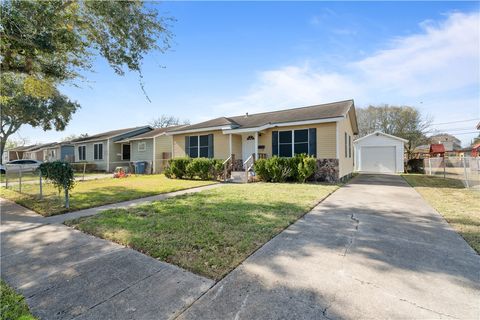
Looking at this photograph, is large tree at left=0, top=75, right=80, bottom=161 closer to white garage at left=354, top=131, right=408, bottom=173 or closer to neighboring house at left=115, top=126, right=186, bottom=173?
neighboring house at left=115, top=126, right=186, bottom=173

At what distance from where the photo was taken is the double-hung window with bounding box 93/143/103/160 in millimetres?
23625

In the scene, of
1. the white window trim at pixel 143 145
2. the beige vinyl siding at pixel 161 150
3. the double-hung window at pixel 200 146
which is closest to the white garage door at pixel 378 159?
the double-hung window at pixel 200 146

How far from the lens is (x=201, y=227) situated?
445 centimetres

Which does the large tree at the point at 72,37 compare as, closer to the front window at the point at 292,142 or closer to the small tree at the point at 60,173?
the small tree at the point at 60,173

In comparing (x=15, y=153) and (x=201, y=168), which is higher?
(x=15, y=153)

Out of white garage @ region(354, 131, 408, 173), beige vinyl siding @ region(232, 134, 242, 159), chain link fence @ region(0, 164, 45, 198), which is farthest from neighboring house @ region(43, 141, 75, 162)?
white garage @ region(354, 131, 408, 173)

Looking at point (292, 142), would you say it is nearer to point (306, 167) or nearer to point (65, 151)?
point (306, 167)

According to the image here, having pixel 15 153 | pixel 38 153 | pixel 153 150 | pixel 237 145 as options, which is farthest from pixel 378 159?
pixel 15 153

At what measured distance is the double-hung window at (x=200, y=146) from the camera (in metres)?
16.2

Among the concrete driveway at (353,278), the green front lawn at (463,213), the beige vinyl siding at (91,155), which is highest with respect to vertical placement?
the beige vinyl siding at (91,155)

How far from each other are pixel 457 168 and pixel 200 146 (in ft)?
62.7

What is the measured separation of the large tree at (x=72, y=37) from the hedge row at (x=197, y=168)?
6.44m

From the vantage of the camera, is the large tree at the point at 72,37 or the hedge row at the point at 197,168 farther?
the hedge row at the point at 197,168

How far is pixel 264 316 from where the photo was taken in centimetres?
201
